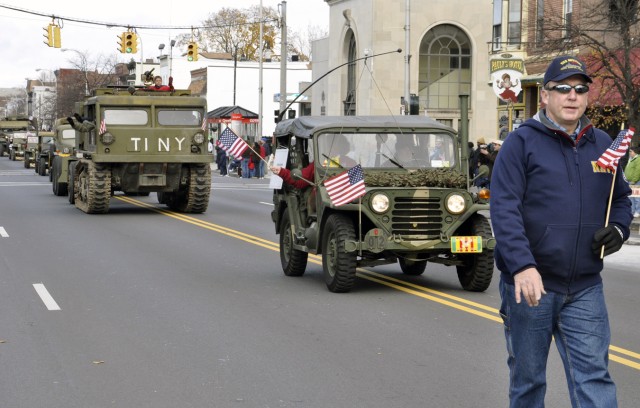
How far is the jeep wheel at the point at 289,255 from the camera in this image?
1388 centimetres

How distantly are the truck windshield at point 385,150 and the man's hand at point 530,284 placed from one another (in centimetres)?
824

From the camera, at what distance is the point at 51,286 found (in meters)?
13.1

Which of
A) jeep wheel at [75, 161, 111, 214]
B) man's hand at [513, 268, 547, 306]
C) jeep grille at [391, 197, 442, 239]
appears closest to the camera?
man's hand at [513, 268, 547, 306]

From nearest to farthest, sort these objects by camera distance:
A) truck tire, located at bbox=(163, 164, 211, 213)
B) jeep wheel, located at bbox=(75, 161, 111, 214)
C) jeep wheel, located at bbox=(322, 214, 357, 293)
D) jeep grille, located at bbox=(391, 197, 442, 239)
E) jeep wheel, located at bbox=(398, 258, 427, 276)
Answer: jeep wheel, located at bbox=(322, 214, 357, 293) → jeep grille, located at bbox=(391, 197, 442, 239) → jeep wheel, located at bbox=(398, 258, 427, 276) → jeep wheel, located at bbox=(75, 161, 111, 214) → truck tire, located at bbox=(163, 164, 211, 213)

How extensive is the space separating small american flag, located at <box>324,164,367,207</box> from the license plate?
43.7 inches

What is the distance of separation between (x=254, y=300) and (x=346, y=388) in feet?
14.3

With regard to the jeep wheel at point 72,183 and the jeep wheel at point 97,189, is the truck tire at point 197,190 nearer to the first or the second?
the jeep wheel at point 97,189

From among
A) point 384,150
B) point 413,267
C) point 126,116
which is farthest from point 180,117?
point 384,150

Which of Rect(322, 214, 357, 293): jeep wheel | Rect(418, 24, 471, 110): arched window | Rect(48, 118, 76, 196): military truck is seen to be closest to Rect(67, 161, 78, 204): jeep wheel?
Rect(48, 118, 76, 196): military truck

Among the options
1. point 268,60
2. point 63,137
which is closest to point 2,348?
point 63,137

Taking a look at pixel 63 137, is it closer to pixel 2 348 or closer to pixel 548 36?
pixel 548 36

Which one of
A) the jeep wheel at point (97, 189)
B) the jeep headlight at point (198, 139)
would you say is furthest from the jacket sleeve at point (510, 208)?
the jeep headlight at point (198, 139)

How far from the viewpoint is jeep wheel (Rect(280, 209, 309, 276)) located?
13.9 metres

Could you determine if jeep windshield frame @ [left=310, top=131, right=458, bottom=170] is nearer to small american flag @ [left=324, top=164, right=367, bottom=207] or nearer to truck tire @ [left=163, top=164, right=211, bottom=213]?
small american flag @ [left=324, top=164, right=367, bottom=207]
